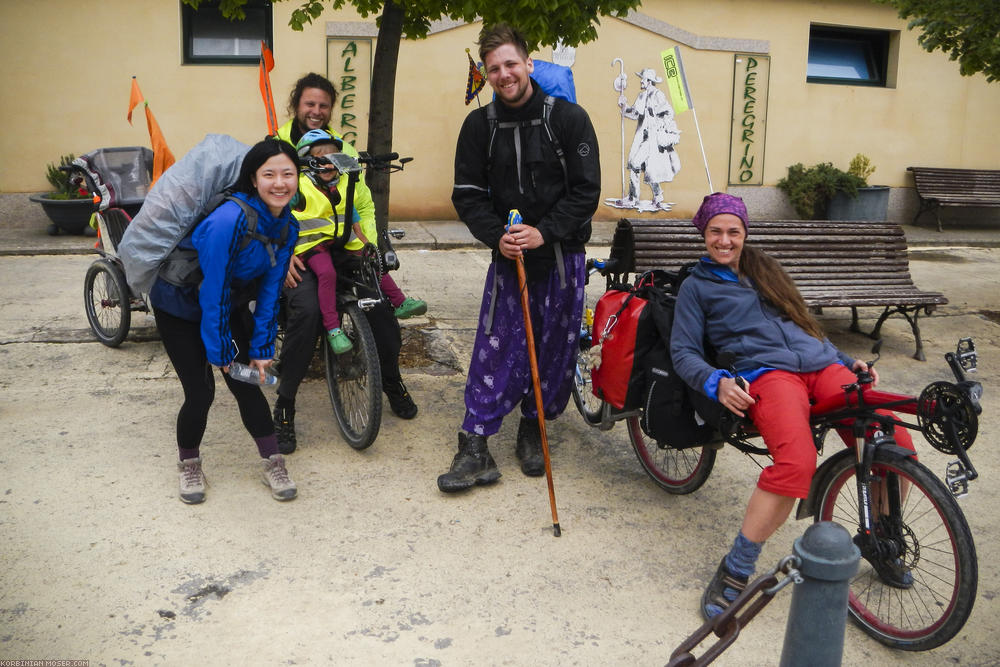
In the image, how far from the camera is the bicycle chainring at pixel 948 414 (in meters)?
2.90

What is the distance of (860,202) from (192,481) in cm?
1088

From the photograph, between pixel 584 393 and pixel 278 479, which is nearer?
pixel 278 479

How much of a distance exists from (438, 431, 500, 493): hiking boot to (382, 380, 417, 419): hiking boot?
0.76 m

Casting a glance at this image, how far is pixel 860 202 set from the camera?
12.7 m

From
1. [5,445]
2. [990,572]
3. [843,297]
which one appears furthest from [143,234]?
[843,297]

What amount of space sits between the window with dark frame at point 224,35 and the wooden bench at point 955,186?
9080mm

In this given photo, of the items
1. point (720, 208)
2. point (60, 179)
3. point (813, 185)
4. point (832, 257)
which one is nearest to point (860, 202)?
point (813, 185)

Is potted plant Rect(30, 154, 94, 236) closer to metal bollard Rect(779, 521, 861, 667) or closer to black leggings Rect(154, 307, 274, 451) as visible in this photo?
black leggings Rect(154, 307, 274, 451)

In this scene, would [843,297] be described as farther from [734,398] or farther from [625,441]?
[734,398]

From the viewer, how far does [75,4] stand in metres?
10.7

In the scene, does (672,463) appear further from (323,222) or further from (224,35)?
(224,35)

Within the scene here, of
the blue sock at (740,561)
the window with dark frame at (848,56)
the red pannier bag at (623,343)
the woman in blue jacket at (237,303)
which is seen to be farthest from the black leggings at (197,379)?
the window with dark frame at (848,56)

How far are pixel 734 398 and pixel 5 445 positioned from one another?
A: 3455mm

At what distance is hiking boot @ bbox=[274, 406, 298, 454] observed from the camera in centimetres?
462
